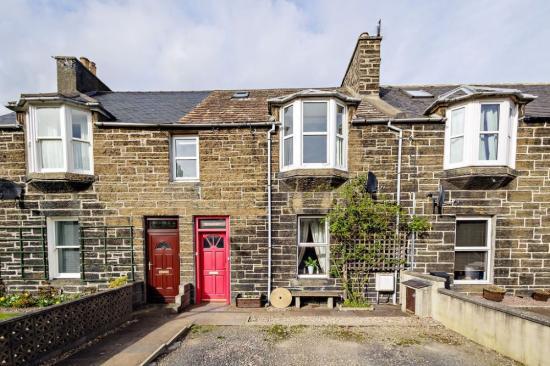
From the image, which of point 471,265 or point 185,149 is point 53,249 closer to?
point 185,149

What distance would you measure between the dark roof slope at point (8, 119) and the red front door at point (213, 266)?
6.78 meters

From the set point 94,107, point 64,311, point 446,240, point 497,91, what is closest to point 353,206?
point 446,240

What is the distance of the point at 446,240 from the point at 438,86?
7.69 meters

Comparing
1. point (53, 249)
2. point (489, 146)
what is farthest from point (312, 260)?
point (53, 249)

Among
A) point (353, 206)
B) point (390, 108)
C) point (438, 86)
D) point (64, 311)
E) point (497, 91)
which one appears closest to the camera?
point (64, 311)

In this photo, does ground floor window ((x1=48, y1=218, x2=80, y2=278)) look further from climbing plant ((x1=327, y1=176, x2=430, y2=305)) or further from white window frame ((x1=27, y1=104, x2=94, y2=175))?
climbing plant ((x1=327, y1=176, x2=430, y2=305))

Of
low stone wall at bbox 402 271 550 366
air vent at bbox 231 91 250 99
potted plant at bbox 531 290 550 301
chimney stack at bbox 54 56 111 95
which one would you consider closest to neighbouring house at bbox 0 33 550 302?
potted plant at bbox 531 290 550 301

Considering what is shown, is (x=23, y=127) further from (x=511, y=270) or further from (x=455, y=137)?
(x=511, y=270)

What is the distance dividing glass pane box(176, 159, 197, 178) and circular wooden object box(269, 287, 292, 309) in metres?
4.45

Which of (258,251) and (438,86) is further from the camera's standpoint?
(438,86)

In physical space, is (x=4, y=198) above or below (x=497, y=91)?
below

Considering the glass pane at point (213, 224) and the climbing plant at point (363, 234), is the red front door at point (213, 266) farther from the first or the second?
the climbing plant at point (363, 234)

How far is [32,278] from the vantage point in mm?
7012

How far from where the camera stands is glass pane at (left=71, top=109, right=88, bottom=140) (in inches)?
265
